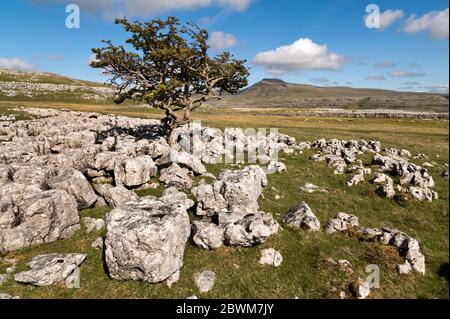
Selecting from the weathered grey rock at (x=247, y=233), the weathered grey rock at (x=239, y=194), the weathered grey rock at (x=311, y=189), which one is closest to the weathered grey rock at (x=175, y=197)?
the weathered grey rock at (x=239, y=194)

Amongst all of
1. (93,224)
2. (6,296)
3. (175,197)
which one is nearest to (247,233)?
(175,197)

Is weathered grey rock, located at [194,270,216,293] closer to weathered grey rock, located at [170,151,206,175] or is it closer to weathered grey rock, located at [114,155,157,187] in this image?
weathered grey rock, located at [114,155,157,187]

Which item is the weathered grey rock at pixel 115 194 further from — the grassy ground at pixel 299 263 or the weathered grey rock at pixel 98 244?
the weathered grey rock at pixel 98 244

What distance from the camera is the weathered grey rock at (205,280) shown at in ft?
56.5

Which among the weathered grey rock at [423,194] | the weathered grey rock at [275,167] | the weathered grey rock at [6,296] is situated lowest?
the weathered grey rock at [6,296]

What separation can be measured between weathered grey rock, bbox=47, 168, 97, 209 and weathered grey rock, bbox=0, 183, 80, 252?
1991 mm

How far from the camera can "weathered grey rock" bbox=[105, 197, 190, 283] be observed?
1731 centimetres

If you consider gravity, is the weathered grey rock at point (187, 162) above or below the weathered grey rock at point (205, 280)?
above

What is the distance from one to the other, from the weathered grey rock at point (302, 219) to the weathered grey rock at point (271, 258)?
4.11 m

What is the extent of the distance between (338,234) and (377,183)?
12628mm

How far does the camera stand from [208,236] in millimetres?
20859

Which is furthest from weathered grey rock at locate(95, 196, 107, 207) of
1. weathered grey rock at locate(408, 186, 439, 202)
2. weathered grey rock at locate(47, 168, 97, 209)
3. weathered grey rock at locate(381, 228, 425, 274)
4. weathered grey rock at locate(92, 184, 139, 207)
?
weathered grey rock at locate(408, 186, 439, 202)
